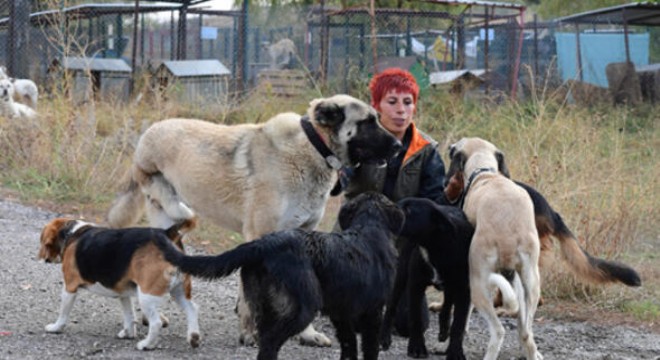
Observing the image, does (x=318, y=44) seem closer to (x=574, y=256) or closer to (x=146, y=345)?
(x=574, y=256)

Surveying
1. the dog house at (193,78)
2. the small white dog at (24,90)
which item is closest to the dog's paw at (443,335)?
the dog house at (193,78)

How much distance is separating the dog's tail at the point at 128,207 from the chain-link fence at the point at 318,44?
5464 millimetres

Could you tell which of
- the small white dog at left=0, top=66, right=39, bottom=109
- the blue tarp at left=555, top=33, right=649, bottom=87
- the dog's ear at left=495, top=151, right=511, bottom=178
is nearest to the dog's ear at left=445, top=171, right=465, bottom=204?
the dog's ear at left=495, top=151, right=511, bottom=178

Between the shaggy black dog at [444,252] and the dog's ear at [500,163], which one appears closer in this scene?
the shaggy black dog at [444,252]

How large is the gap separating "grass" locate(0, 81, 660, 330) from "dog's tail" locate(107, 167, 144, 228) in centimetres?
187

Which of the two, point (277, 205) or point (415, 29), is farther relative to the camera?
point (415, 29)

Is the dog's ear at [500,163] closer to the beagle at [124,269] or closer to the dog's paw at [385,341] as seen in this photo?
the dog's paw at [385,341]

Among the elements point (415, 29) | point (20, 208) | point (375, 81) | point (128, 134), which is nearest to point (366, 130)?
point (375, 81)

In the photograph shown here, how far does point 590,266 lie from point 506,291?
128 cm

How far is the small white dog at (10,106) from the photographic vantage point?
1217 cm

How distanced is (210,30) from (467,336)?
18.5 meters

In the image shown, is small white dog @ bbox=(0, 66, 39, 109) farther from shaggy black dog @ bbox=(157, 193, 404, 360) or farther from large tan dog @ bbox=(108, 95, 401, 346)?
shaggy black dog @ bbox=(157, 193, 404, 360)

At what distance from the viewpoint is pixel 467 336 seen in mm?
5867

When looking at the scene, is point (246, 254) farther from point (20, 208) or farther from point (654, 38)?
point (654, 38)
